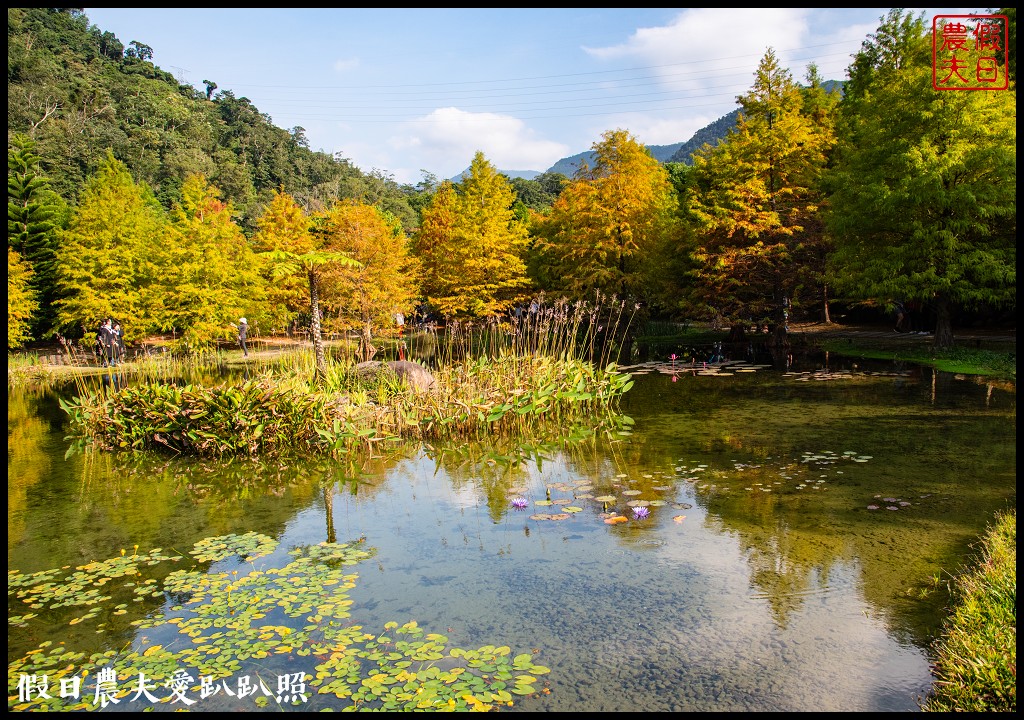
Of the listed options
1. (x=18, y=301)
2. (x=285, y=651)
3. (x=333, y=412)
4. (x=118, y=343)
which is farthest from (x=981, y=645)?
(x=18, y=301)

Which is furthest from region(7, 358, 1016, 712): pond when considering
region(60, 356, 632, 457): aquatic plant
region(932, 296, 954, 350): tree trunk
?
region(932, 296, 954, 350): tree trunk

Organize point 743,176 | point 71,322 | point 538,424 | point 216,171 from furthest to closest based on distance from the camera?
point 216,171 → point 71,322 → point 743,176 → point 538,424

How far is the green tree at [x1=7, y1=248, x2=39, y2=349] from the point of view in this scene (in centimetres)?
1945

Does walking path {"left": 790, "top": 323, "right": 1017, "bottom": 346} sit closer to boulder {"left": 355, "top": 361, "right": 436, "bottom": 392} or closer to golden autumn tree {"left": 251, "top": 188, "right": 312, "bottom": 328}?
boulder {"left": 355, "top": 361, "right": 436, "bottom": 392}

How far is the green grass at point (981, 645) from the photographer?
283 centimetres

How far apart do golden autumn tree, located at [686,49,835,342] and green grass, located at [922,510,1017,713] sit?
49.4 ft

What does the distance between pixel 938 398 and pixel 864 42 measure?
18.4m

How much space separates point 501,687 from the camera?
3.11 m

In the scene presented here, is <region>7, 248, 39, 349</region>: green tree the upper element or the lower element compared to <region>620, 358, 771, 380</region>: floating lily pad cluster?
upper

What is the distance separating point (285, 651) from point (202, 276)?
Result: 65.8 ft

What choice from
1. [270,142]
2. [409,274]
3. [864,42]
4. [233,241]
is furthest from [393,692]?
[270,142]

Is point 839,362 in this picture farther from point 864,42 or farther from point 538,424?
point 864,42

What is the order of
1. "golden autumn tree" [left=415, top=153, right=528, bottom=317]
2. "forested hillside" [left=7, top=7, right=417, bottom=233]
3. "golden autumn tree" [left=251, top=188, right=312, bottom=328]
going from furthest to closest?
"forested hillside" [left=7, top=7, right=417, bottom=233] → "golden autumn tree" [left=415, top=153, right=528, bottom=317] → "golden autumn tree" [left=251, top=188, right=312, bottom=328]

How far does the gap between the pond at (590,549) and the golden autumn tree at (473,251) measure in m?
14.1
